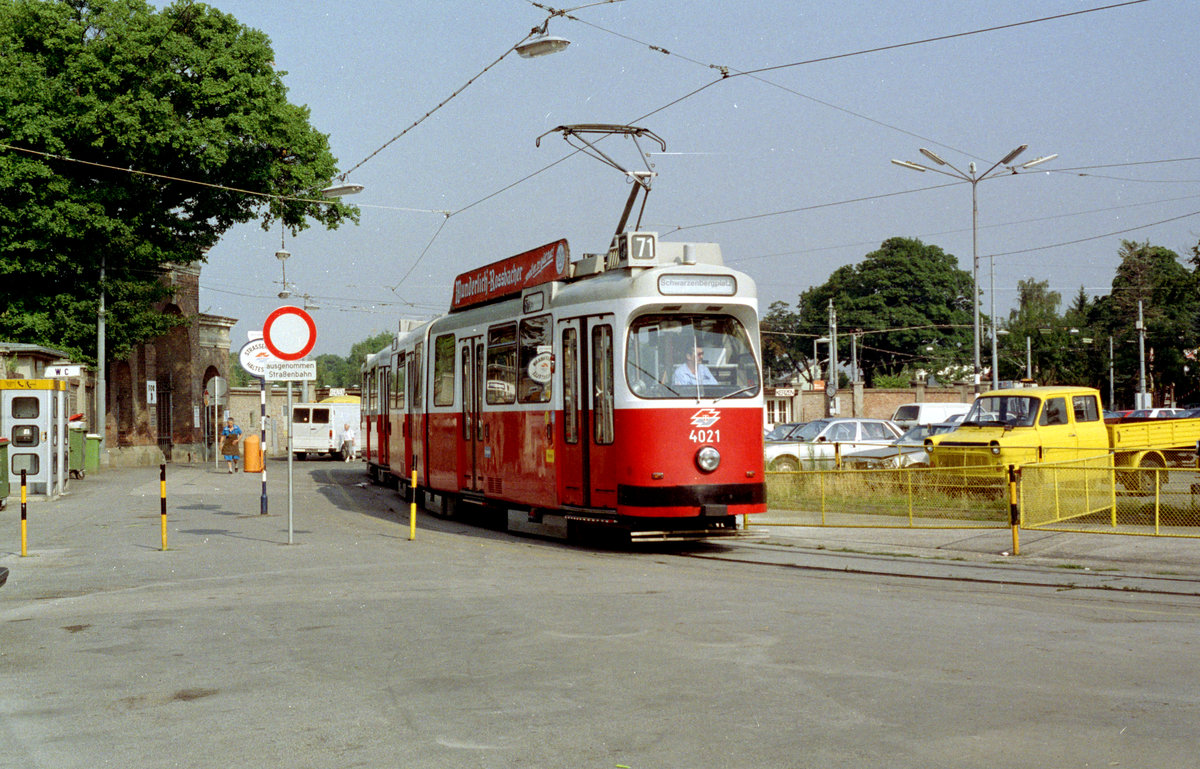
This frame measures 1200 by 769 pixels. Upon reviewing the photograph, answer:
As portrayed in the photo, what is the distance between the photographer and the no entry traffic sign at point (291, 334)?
15359 millimetres

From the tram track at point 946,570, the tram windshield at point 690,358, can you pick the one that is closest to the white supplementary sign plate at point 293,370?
the tram windshield at point 690,358

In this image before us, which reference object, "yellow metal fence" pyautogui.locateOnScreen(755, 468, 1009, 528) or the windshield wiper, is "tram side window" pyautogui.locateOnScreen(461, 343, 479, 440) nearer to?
"yellow metal fence" pyautogui.locateOnScreen(755, 468, 1009, 528)

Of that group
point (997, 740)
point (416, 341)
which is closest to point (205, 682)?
point (997, 740)

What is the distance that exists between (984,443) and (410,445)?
410 inches

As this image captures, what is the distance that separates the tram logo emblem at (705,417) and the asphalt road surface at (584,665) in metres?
1.60

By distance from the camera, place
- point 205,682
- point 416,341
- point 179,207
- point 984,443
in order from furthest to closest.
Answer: point 179,207, point 416,341, point 984,443, point 205,682

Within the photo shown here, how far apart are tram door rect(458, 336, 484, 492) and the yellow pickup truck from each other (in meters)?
7.89

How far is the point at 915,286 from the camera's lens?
273 feet

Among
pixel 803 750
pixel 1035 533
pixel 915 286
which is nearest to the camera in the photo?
pixel 803 750

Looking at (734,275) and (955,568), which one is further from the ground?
(734,275)

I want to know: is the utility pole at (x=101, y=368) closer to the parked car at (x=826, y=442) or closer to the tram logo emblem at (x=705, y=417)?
the parked car at (x=826, y=442)

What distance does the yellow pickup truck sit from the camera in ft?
64.5

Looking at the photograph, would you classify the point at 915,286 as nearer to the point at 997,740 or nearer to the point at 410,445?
the point at 410,445

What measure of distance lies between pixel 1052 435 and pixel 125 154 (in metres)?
31.0
